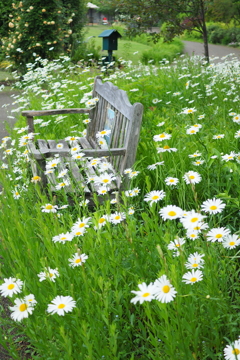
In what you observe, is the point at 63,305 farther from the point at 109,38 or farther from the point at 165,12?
the point at 109,38

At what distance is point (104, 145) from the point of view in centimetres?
372

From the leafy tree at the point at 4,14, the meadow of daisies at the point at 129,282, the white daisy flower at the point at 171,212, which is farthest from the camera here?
the leafy tree at the point at 4,14

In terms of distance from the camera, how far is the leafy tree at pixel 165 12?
8.66 m

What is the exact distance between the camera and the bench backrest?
301cm

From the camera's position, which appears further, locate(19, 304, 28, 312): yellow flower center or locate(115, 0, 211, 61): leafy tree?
locate(115, 0, 211, 61): leafy tree

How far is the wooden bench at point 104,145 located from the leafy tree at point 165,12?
4.85 meters

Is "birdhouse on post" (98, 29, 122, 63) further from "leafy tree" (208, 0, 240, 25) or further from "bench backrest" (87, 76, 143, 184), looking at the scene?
"bench backrest" (87, 76, 143, 184)

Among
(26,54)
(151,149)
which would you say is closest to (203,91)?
(151,149)

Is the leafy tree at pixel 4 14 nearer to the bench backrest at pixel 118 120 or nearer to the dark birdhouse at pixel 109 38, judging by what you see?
the dark birdhouse at pixel 109 38

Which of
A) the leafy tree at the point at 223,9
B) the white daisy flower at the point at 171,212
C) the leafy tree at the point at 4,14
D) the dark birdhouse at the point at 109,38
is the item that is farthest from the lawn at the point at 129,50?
the white daisy flower at the point at 171,212

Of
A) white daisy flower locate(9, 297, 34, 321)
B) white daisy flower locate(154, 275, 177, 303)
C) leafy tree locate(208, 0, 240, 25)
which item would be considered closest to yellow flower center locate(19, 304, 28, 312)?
white daisy flower locate(9, 297, 34, 321)

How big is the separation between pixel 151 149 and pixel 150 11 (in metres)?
6.05

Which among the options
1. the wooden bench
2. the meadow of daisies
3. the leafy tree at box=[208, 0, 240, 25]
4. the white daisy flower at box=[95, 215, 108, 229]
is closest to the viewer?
the meadow of daisies

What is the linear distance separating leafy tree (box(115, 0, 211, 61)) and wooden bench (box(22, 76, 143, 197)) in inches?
191
